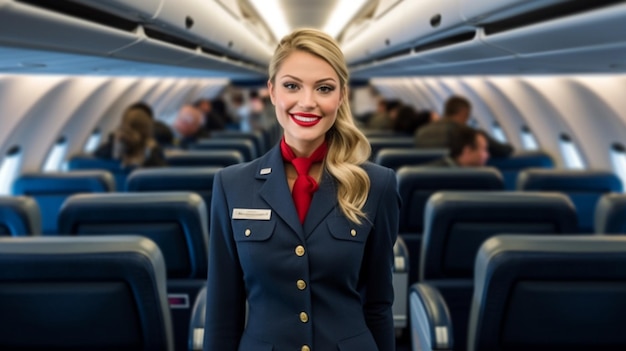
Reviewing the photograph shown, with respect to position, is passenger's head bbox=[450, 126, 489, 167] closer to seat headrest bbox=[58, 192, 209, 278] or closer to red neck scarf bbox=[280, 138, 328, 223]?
seat headrest bbox=[58, 192, 209, 278]

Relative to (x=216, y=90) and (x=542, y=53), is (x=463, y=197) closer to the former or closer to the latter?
(x=542, y=53)

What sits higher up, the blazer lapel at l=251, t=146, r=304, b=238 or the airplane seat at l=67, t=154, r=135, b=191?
the blazer lapel at l=251, t=146, r=304, b=238

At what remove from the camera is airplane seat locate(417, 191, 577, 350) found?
3.11m

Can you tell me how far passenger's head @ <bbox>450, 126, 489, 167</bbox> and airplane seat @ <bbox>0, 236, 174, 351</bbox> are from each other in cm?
373

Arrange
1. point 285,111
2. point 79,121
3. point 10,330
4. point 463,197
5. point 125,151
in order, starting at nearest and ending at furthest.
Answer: point 285,111, point 10,330, point 463,197, point 125,151, point 79,121

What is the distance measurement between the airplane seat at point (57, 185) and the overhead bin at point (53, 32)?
1622 mm

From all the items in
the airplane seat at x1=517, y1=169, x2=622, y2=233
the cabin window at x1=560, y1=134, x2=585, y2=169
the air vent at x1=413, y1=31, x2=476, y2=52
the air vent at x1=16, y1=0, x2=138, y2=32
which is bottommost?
the cabin window at x1=560, y1=134, x2=585, y2=169

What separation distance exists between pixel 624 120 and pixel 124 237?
22.6 ft

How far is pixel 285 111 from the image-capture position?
6.37 ft

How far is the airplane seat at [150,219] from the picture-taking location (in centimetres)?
305

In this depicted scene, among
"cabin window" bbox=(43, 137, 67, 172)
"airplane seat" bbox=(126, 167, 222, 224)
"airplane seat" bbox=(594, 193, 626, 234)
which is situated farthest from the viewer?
"cabin window" bbox=(43, 137, 67, 172)

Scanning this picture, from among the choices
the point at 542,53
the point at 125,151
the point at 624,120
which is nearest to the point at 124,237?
the point at 542,53

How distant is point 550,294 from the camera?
2127 mm

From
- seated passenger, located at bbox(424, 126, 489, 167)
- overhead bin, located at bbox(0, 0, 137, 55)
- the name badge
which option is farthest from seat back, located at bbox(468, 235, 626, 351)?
seated passenger, located at bbox(424, 126, 489, 167)
